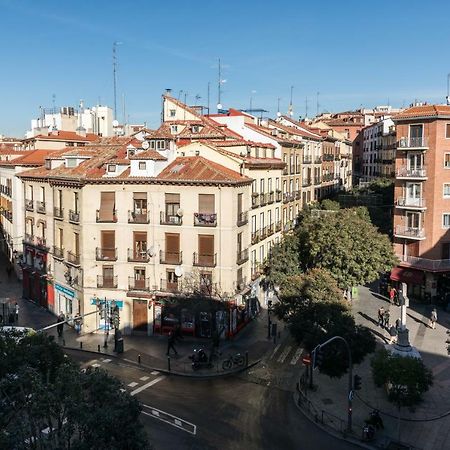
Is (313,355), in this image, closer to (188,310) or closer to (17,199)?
(188,310)

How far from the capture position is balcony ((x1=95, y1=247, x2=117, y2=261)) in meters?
41.8

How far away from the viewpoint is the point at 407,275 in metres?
49.8

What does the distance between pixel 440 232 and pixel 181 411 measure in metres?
30.8

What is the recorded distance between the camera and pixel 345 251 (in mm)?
42250

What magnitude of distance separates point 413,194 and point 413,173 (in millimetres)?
1921

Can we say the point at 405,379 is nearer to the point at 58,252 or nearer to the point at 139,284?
the point at 139,284

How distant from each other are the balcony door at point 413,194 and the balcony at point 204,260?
20709mm

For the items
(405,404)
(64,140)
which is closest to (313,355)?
(405,404)

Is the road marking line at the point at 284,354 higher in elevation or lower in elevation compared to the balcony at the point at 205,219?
lower

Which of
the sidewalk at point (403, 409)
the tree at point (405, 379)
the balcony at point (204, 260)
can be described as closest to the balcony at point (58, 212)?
the balcony at point (204, 260)

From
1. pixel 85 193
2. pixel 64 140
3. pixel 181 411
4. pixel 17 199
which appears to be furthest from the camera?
pixel 64 140

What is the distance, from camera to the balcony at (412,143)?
48.7 m

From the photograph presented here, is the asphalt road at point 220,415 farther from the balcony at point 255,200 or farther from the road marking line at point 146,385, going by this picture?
the balcony at point 255,200

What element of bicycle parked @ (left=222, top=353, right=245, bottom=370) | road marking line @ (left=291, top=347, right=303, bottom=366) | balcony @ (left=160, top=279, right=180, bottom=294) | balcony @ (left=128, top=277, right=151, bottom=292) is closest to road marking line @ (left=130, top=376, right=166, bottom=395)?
bicycle parked @ (left=222, top=353, right=245, bottom=370)
